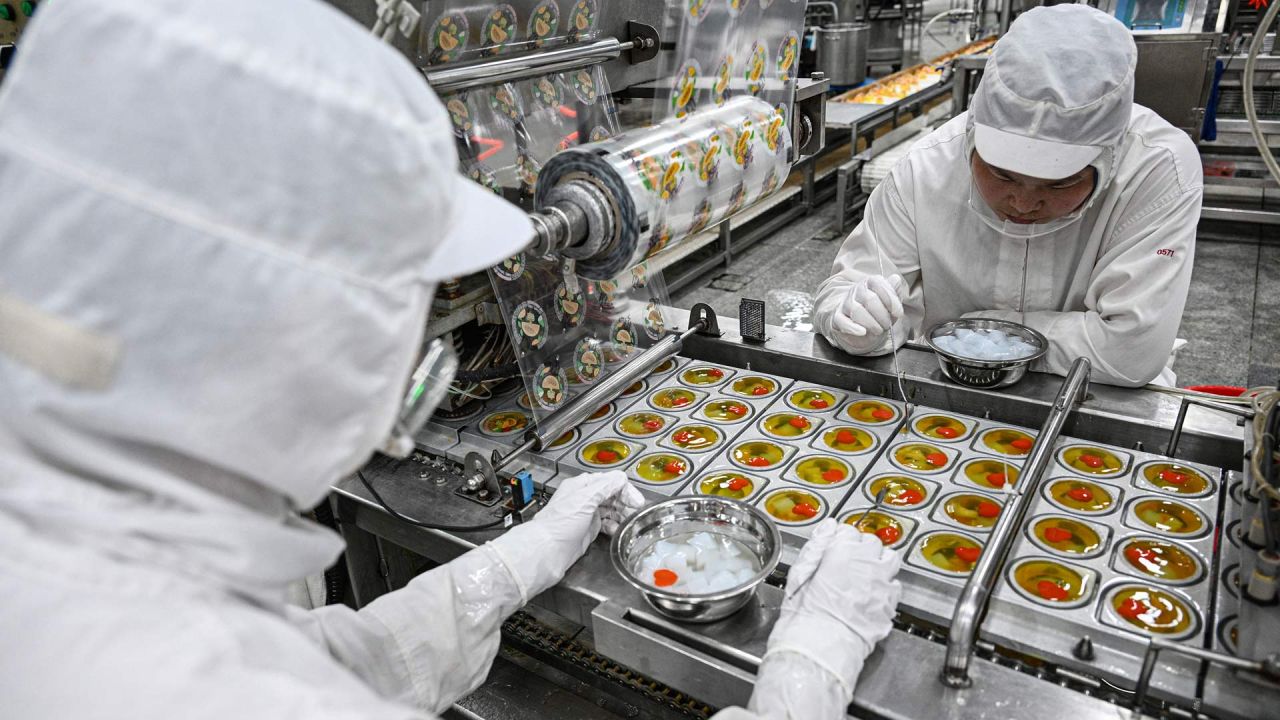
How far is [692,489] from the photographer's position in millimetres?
1800

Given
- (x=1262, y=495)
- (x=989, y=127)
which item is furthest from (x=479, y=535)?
(x=989, y=127)

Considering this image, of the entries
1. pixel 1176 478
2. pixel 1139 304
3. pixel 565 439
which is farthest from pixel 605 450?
pixel 1139 304

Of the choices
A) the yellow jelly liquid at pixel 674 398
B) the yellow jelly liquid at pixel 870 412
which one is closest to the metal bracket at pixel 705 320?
the yellow jelly liquid at pixel 674 398

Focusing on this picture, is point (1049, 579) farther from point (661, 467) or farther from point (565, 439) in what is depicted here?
point (565, 439)

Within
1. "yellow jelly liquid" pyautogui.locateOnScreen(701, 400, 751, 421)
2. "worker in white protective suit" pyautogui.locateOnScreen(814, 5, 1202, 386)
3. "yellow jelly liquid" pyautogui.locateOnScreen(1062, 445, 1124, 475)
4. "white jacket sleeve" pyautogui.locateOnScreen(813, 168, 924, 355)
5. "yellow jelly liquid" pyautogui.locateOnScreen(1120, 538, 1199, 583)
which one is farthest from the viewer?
"white jacket sleeve" pyautogui.locateOnScreen(813, 168, 924, 355)

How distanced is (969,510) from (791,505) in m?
0.37

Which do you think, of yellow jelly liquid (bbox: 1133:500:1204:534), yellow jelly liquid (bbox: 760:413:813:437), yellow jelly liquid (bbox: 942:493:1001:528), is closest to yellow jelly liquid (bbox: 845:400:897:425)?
yellow jelly liquid (bbox: 760:413:813:437)

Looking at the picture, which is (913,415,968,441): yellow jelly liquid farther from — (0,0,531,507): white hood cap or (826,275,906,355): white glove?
(0,0,531,507): white hood cap

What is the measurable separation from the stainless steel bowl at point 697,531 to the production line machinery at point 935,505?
0.14 ft

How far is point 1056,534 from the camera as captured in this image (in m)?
1.58

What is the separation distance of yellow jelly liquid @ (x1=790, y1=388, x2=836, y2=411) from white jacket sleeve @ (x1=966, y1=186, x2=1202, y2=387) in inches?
21.6

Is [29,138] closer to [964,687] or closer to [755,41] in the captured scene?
[964,687]

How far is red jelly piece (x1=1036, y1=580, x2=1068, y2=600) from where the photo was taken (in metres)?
1.41

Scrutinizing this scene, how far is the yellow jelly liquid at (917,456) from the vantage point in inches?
71.7
